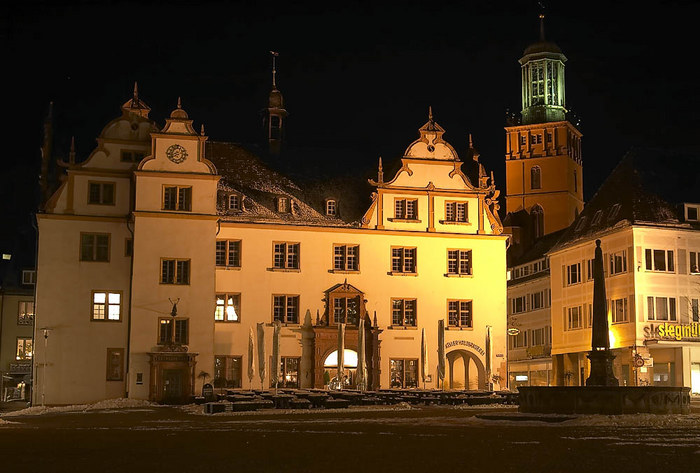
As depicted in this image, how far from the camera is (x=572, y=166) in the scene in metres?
110

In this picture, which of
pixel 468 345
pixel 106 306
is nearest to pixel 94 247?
pixel 106 306

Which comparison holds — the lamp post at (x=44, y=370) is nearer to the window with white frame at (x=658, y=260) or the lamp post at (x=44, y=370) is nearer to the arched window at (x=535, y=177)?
the window with white frame at (x=658, y=260)

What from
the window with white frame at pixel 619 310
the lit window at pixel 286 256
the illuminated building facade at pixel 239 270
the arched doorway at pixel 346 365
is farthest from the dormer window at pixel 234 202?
→ the window with white frame at pixel 619 310

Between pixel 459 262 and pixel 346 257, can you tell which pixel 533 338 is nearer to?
pixel 459 262

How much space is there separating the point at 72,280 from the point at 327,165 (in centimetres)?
1633

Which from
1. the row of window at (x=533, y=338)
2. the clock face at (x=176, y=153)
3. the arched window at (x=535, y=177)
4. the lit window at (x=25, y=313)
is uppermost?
the arched window at (x=535, y=177)

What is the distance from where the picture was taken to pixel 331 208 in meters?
60.4

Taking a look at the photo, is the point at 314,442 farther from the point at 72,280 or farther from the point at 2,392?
the point at 2,392

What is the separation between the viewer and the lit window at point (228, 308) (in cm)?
5688

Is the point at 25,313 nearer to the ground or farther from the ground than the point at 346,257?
nearer to the ground

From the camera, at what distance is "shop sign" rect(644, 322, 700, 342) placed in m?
59.2

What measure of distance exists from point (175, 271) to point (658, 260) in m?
26.3

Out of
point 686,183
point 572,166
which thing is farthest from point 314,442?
point 572,166

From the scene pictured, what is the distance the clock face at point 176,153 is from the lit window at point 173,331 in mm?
7934
